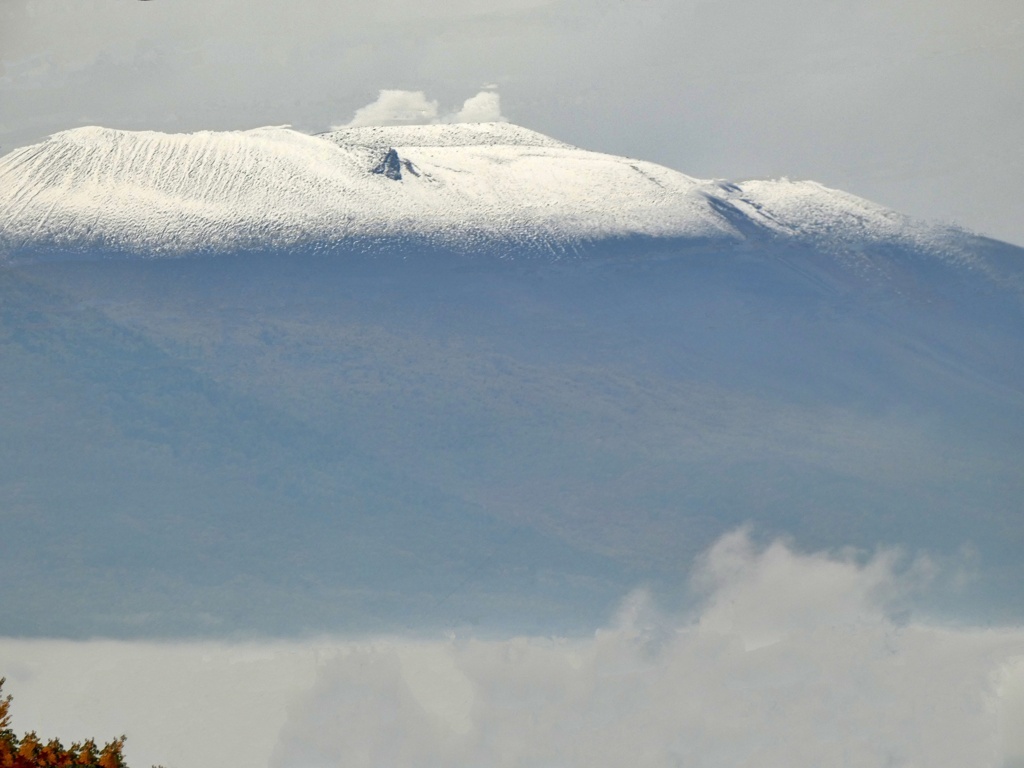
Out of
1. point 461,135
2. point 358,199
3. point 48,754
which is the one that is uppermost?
point 461,135

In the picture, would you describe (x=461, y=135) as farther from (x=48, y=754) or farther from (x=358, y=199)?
(x=48, y=754)

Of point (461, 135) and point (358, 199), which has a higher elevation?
point (461, 135)

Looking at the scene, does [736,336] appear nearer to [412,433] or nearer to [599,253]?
[599,253]

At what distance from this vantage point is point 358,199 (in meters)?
28.3

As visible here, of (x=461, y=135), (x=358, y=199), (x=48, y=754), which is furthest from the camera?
(x=461, y=135)

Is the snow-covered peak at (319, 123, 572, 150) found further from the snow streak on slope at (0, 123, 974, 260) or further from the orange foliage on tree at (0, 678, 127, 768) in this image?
the orange foliage on tree at (0, 678, 127, 768)

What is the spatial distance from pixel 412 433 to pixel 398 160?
8.94m

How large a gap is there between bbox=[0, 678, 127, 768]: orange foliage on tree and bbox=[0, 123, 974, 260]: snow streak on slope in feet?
48.3

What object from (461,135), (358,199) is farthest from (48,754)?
(461,135)

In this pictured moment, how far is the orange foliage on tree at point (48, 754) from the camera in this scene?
13305mm

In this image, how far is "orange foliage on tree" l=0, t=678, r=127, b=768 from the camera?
43.7 ft

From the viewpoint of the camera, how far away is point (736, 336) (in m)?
26.5

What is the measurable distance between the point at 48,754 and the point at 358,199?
677 inches

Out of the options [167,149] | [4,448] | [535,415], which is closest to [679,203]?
[535,415]
